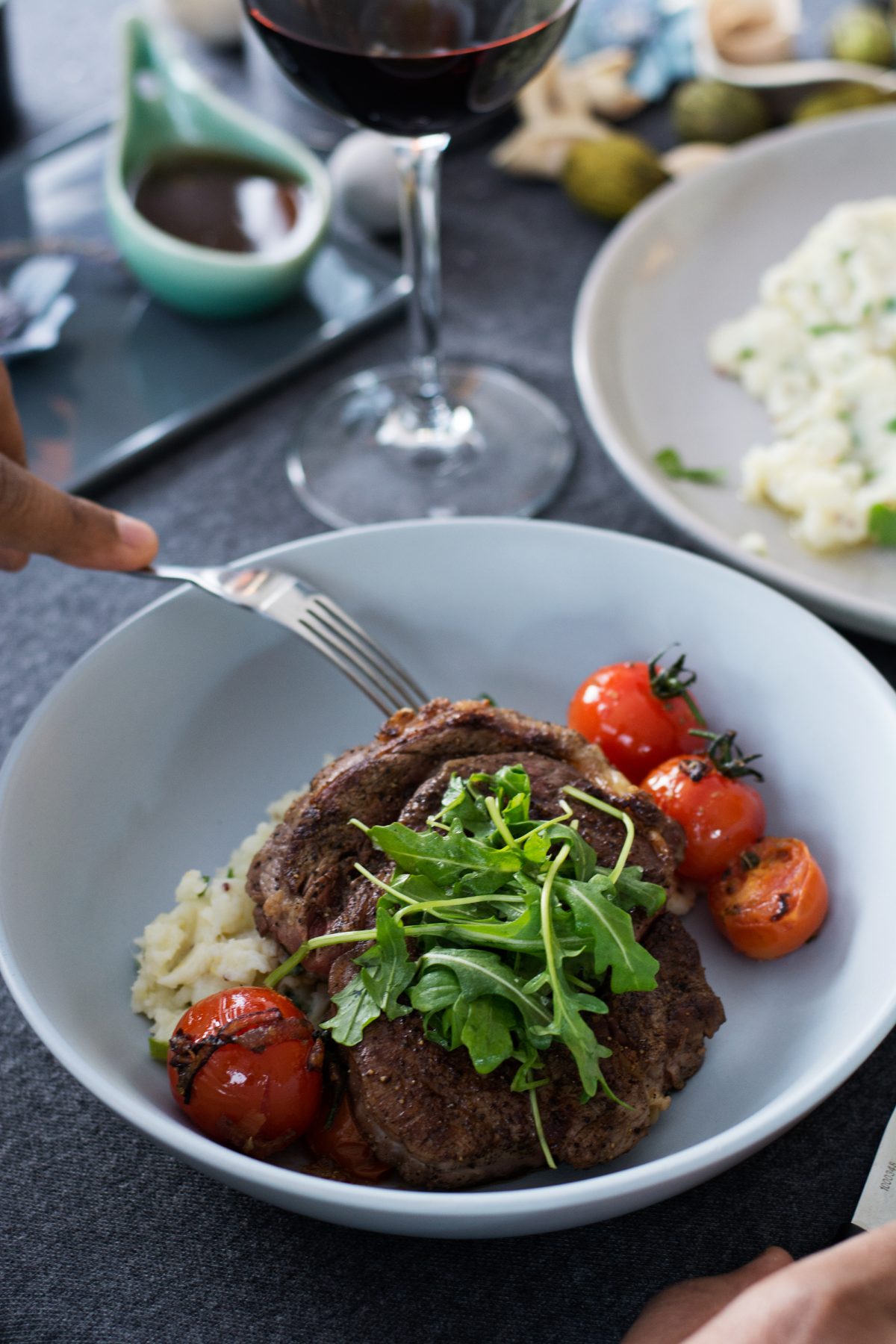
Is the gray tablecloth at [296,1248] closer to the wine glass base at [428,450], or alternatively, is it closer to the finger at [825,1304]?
the finger at [825,1304]

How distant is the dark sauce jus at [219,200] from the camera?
8.50 feet

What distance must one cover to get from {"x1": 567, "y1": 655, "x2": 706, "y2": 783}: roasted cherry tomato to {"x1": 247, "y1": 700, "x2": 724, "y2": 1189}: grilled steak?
11 cm

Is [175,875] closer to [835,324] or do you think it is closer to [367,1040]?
[367,1040]

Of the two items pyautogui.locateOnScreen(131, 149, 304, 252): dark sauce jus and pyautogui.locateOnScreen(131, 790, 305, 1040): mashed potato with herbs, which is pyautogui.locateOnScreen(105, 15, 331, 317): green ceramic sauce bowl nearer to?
pyautogui.locateOnScreen(131, 149, 304, 252): dark sauce jus

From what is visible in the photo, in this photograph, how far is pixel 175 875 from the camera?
1644 millimetres

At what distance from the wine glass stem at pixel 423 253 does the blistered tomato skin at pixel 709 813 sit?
3.49ft

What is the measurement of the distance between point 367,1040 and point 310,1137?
150mm

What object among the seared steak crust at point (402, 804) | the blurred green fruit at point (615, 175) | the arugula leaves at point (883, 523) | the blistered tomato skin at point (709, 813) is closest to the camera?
the seared steak crust at point (402, 804)

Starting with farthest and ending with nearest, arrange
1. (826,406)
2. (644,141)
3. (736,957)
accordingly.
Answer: (644,141)
(826,406)
(736,957)

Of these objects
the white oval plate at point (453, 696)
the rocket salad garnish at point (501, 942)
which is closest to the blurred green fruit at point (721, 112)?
the white oval plate at point (453, 696)

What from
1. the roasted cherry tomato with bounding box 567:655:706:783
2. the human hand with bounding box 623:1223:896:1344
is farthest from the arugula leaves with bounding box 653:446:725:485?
the human hand with bounding box 623:1223:896:1344

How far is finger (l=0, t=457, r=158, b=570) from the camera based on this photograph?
1.58 m

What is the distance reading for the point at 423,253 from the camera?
7.09 feet

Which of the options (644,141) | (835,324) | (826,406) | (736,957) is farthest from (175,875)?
(644,141)
